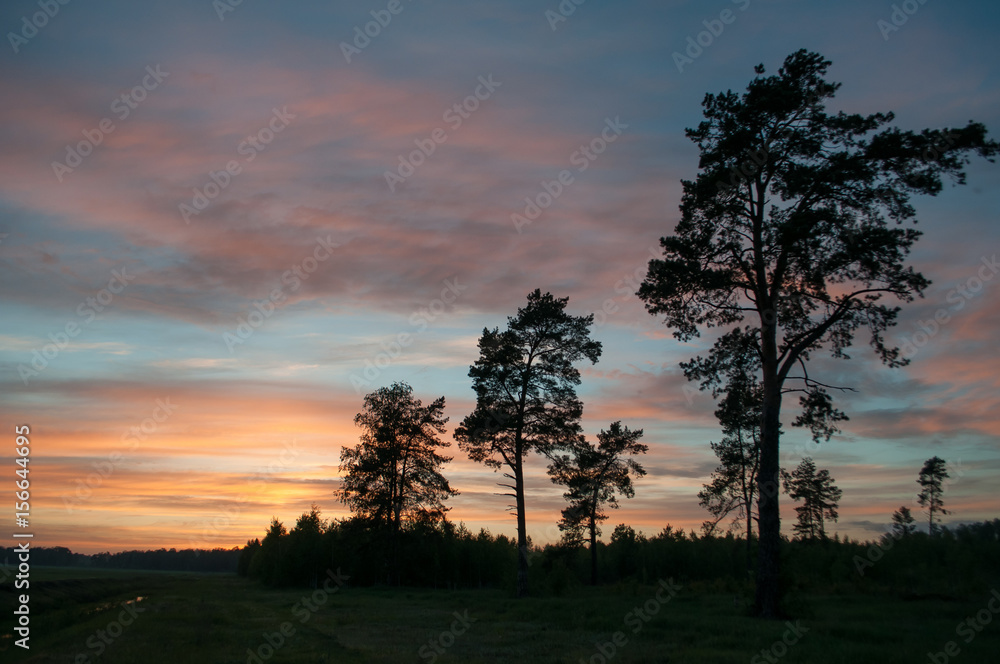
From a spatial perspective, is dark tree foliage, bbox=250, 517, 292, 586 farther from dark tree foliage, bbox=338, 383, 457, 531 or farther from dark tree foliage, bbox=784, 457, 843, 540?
dark tree foliage, bbox=784, 457, 843, 540

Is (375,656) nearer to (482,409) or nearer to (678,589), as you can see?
(482,409)

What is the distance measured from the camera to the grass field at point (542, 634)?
43.8ft

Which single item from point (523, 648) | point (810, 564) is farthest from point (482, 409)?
point (810, 564)

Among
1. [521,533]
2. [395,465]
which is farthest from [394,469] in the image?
[521,533]

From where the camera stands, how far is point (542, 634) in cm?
1853

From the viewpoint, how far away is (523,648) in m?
16.0

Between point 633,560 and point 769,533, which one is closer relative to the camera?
point 769,533

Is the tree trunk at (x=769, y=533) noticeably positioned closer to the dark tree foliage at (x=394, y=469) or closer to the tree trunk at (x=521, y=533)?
the tree trunk at (x=521, y=533)

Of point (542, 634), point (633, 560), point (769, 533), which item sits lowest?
point (633, 560)

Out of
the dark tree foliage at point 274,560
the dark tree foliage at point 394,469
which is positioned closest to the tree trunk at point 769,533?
the dark tree foliage at point 394,469

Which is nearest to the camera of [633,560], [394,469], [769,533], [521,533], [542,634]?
[769,533]

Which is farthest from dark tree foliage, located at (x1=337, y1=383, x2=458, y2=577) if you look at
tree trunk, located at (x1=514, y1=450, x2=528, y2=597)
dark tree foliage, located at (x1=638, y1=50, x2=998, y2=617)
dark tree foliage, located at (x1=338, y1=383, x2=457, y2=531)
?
dark tree foliage, located at (x1=638, y1=50, x2=998, y2=617)

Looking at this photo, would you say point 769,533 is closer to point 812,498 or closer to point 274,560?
point 812,498

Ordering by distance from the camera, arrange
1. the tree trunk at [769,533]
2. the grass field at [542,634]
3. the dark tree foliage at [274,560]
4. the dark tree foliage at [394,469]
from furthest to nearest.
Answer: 1. the dark tree foliage at [274,560]
2. the dark tree foliage at [394,469]
3. the tree trunk at [769,533]
4. the grass field at [542,634]
